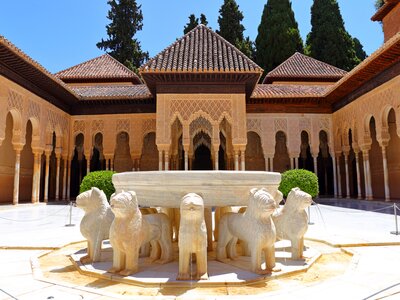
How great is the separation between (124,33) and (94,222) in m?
32.4

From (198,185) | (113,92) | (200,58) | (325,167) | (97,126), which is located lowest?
(198,185)

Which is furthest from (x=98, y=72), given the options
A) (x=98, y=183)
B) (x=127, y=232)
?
(x=127, y=232)

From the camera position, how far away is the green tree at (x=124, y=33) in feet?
105

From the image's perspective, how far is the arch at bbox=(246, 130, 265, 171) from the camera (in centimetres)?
1947

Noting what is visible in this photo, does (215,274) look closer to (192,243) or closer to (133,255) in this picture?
(192,243)

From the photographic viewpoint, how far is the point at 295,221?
149 inches

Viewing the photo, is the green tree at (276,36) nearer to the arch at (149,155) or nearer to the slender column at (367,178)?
the arch at (149,155)

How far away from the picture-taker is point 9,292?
8.93 feet

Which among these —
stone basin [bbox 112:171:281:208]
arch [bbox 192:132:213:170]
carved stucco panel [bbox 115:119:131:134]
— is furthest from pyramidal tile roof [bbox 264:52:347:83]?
stone basin [bbox 112:171:281:208]

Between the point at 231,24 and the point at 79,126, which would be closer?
the point at 79,126

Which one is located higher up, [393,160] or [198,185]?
[393,160]

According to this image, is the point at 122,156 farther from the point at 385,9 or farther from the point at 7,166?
the point at 385,9

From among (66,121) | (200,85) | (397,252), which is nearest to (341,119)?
(200,85)

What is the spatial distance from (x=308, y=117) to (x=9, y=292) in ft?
55.4
